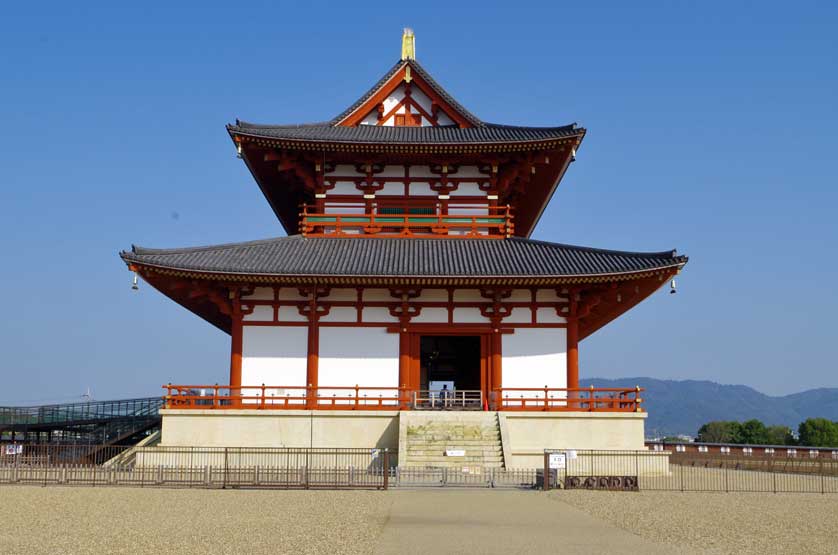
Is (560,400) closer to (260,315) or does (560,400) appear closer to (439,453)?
(439,453)

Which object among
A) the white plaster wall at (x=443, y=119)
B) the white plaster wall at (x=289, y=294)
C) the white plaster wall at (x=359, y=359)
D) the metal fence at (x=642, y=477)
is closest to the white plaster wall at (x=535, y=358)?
the metal fence at (x=642, y=477)

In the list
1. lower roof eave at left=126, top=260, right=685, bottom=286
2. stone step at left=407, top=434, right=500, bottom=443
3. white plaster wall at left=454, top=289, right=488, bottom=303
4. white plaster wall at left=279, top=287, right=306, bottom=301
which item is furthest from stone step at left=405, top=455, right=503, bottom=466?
white plaster wall at left=279, top=287, right=306, bottom=301

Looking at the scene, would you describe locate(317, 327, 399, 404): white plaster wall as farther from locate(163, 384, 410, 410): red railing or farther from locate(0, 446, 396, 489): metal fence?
locate(0, 446, 396, 489): metal fence

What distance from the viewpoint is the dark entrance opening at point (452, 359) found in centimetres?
3984

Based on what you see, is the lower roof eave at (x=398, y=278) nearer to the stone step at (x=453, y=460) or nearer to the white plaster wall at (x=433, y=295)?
the white plaster wall at (x=433, y=295)

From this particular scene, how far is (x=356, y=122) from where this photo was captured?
124 feet

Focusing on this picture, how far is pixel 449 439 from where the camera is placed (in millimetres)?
28859

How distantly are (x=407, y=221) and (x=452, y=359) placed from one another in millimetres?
11789

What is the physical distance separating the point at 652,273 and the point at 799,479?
9595mm

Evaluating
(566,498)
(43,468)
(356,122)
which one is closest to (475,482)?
(566,498)

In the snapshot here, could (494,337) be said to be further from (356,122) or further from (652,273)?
(356,122)

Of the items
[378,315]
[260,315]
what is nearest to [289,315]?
[260,315]

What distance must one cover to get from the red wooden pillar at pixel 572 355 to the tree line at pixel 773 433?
69.1m

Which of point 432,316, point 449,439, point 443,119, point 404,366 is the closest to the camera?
point 449,439
